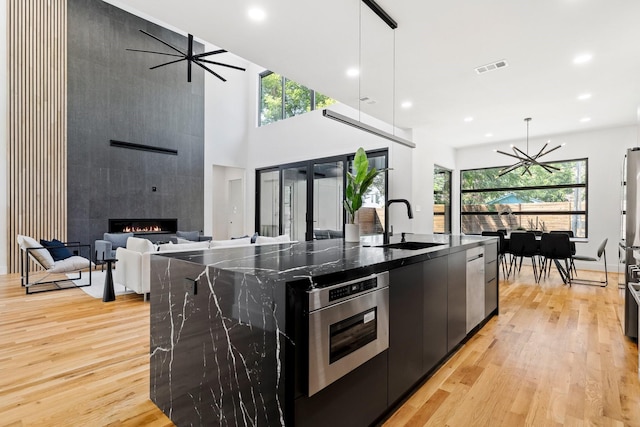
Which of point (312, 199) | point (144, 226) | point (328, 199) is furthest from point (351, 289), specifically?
point (144, 226)

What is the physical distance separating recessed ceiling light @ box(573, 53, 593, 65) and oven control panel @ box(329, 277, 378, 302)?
366 cm

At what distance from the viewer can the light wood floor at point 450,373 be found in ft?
6.03

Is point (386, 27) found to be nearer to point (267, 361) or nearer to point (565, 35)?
point (565, 35)

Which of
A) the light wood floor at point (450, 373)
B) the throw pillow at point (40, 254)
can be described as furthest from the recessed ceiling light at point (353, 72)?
the throw pillow at point (40, 254)

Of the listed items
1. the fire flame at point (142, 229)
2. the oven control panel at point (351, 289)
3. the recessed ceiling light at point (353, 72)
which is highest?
the recessed ceiling light at point (353, 72)

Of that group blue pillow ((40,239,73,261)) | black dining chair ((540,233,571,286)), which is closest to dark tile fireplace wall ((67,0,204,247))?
blue pillow ((40,239,73,261))

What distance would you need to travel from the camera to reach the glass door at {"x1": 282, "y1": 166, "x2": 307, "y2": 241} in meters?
8.15

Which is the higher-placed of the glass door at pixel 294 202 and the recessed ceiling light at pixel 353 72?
the recessed ceiling light at pixel 353 72

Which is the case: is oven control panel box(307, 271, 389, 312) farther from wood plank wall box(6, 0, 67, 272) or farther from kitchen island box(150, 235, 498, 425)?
wood plank wall box(6, 0, 67, 272)

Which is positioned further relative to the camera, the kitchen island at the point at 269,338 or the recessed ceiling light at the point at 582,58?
the recessed ceiling light at the point at 582,58

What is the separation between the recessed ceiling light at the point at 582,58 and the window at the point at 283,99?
16.0ft

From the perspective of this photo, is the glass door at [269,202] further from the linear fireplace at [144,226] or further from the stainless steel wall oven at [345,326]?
the stainless steel wall oven at [345,326]

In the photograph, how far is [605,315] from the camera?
3.66 metres

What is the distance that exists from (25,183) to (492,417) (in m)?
7.87
